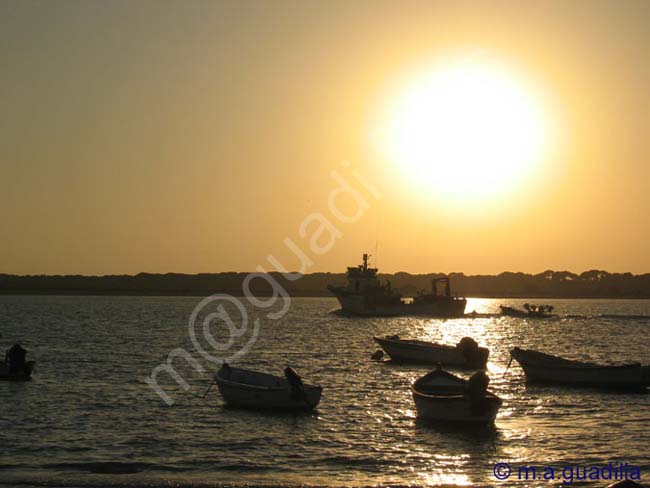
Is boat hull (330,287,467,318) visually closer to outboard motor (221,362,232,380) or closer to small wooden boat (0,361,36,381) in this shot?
small wooden boat (0,361,36,381)

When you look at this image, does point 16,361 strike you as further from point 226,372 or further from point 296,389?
point 296,389

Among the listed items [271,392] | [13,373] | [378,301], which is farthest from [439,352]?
[378,301]

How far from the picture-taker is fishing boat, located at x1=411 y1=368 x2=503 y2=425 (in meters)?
29.9

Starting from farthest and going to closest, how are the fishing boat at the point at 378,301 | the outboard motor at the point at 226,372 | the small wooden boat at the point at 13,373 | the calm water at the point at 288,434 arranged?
the fishing boat at the point at 378,301
the small wooden boat at the point at 13,373
the outboard motor at the point at 226,372
the calm water at the point at 288,434

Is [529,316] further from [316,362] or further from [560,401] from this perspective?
[560,401]

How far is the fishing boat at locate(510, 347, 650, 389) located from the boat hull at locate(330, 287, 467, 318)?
83.6 m

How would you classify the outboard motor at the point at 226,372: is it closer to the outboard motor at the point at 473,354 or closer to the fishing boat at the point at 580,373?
the fishing boat at the point at 580,373

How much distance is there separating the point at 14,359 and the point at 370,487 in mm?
26029

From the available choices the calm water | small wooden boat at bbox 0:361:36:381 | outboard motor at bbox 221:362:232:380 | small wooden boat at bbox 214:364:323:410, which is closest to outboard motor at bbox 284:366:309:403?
small wooden boat at bbox 214:364:323:410

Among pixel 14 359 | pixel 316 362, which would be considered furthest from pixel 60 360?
pixel 316 362

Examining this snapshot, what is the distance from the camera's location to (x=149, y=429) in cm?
2934

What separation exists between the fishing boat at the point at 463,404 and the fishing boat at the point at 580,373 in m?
13.0

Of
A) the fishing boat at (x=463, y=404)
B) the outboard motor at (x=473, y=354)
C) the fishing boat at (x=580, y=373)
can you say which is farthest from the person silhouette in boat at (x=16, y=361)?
the fishing boat at (x=580, y=373)

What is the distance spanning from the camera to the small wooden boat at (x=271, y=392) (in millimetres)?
33125
